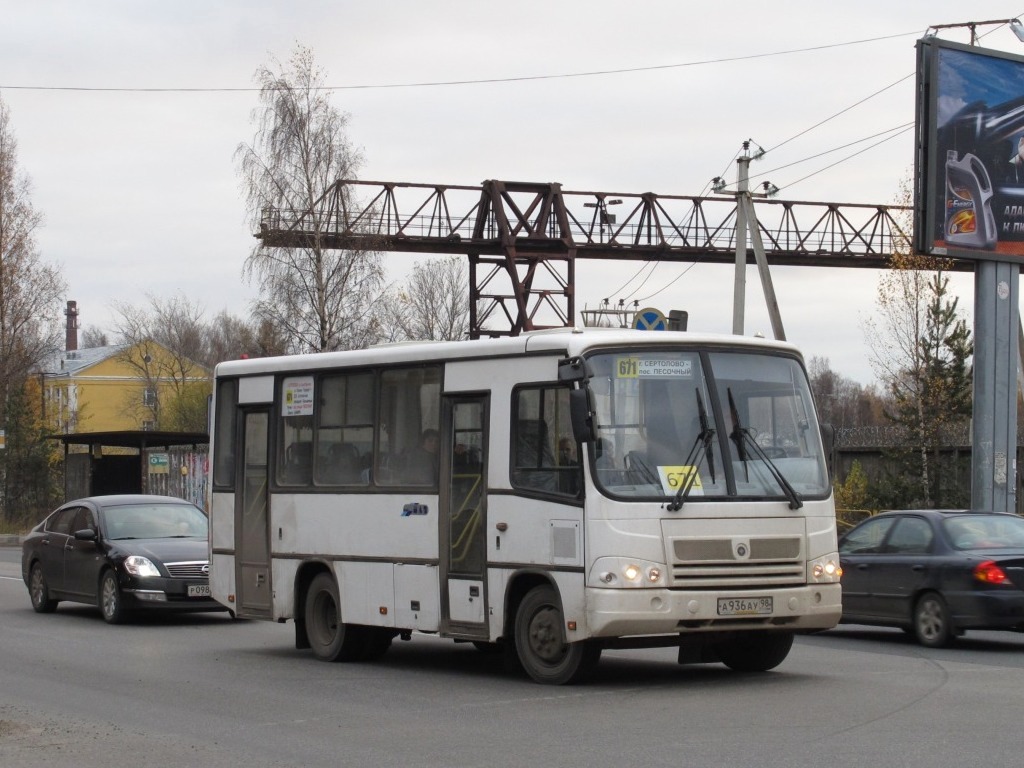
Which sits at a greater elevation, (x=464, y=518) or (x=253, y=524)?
(x=464, y=518)

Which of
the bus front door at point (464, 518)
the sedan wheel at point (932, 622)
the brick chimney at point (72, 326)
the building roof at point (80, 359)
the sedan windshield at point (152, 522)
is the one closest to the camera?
the bus front door at point (464, 518)

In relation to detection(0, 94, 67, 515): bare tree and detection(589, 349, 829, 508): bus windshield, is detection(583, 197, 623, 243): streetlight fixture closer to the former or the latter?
detection(0, 94, 67, 515): bare tree

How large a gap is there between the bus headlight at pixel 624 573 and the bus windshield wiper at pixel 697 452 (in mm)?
501

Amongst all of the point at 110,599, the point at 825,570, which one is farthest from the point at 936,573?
the point at 110,599

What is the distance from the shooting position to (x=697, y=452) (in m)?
12.1

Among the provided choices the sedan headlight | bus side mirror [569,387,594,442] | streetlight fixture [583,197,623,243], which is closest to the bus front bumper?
bus side mirror [569,387,594,442]

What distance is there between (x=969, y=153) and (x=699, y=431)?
1627 cm

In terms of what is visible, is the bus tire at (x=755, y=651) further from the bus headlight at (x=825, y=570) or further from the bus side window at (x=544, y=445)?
the bus side window at (x=544, y=445)

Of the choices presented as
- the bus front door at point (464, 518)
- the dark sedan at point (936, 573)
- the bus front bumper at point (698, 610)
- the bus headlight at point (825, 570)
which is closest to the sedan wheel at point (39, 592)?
the bus front door at point (464, 518)

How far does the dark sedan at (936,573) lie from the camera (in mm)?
15453

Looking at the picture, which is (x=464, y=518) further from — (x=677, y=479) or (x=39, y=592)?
(x=39, y=592)

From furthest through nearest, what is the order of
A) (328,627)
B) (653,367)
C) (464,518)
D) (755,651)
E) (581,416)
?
(328,627), (755,651), (464,518), (653,367), (581,416)

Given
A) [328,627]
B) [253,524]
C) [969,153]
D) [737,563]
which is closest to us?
[737,563]

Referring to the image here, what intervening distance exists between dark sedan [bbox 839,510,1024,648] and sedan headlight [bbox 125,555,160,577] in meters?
8.09
